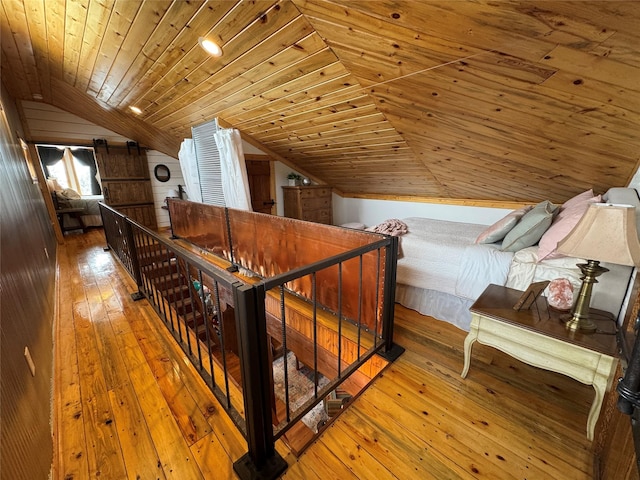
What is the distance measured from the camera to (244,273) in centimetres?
321

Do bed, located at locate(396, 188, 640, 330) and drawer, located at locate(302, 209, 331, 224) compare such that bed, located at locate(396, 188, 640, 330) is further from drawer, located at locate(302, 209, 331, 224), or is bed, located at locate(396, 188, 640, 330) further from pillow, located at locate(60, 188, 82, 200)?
pillow, located at locate(60, 188, 82, 200)

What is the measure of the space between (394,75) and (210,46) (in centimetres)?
138

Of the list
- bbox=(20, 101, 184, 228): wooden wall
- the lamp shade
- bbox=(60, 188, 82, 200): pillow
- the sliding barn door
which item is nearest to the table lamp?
the lamp shade

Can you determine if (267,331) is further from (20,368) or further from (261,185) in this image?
(261,185)

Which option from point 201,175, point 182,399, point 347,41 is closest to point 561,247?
point 347,41

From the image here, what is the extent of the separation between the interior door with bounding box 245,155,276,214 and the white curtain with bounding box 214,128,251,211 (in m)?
0.88

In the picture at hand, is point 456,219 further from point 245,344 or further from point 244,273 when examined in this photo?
point 245,344

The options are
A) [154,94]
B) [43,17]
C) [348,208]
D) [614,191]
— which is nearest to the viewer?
[614,191]

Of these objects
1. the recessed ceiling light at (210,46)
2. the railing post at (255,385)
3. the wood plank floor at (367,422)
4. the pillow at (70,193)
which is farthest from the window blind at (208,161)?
the pillow at (70,193)

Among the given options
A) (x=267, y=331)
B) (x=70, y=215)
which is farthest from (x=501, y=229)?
(x=70, y=215)

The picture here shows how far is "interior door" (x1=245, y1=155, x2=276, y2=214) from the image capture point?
4.52 meters

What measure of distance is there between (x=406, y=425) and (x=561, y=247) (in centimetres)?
113

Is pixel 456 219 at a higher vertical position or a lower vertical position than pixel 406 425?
higher

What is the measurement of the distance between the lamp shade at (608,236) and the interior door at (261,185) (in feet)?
13.6
